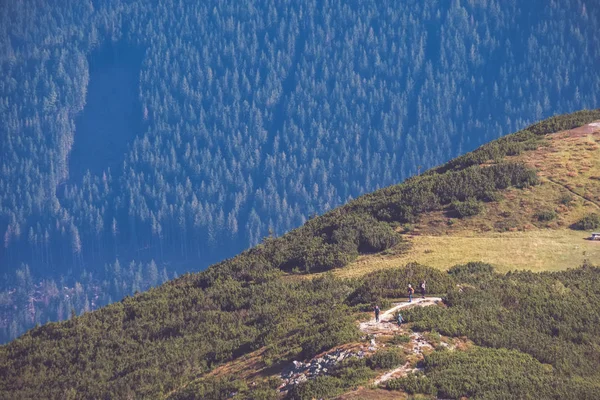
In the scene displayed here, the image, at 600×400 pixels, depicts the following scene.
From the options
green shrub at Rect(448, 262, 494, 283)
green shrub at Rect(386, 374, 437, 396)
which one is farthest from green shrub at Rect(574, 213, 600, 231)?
green shrub at Rect(386, 374, 437, 396)

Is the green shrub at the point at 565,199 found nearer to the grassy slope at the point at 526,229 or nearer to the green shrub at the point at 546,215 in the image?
the grassy slope at the point at 526,229

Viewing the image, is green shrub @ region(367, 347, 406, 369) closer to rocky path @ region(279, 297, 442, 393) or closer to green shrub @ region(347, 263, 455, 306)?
rocky path @ region(279, 297, 442, 393)

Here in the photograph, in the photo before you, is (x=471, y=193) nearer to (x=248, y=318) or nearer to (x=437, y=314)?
(x=248, y=318)

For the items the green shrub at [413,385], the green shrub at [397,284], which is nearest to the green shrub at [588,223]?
the green shrub at [397,284]

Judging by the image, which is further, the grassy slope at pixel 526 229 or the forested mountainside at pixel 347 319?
the grassy slope at pixel 526 229

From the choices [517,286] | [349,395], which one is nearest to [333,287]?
[517,286]

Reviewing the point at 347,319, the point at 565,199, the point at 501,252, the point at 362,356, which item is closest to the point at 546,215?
the point at 565,199

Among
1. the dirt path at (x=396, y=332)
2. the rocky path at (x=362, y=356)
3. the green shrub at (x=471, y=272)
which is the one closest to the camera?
the dirt path at (x=396, y=332)
